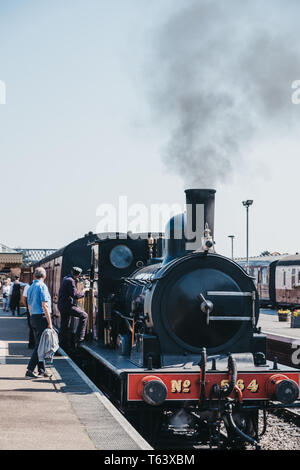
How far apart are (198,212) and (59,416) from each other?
112 inches

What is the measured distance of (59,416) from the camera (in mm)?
6539

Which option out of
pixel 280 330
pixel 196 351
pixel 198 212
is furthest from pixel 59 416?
pixel 280 330

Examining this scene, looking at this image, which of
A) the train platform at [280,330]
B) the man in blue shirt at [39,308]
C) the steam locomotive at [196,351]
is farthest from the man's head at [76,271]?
the train platform at [280,330]

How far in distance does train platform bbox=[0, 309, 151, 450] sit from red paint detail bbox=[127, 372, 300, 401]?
0.32 m

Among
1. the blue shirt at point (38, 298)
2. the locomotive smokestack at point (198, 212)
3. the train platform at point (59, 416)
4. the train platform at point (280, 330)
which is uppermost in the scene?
the locomotive smokestack at point (198, 212)

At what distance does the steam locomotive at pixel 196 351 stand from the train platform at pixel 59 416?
47cm

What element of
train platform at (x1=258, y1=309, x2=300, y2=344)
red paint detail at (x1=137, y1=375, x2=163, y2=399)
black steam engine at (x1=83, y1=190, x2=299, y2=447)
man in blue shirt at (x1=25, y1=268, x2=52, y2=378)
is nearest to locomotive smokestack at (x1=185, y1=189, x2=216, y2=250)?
black steam engine at (x1=83, y1=190, x2=299, y2=447)

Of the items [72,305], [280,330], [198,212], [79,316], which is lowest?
[280,330]

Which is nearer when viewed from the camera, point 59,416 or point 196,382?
point 59,416

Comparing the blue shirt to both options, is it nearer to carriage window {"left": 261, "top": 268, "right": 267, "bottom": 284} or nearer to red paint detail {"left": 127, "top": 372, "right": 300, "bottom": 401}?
red paint detail {"left": 127, "top": 372, "right": 300, "bottom": 401}

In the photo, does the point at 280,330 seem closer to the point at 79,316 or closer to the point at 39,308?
the point at 79,316

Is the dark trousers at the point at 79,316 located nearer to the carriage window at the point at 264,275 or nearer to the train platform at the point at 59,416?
the train platform at the point at 59,416

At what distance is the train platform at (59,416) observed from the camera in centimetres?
551

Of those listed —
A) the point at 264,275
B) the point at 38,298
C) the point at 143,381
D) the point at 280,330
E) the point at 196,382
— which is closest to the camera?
the point at 143,381
